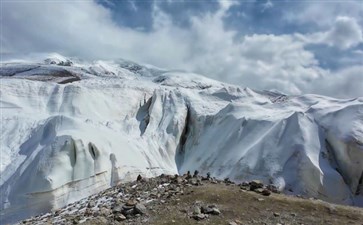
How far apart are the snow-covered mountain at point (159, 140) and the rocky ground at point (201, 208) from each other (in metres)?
9.71

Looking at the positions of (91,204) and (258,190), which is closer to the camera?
(258,190)

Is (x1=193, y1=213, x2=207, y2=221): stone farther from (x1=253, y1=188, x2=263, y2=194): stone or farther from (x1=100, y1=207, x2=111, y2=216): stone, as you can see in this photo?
(x1=253, y1=188, x2=263, y2=194): stone

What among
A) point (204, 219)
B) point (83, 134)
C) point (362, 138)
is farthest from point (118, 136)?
point (204, 219)

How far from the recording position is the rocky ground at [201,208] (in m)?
11.5

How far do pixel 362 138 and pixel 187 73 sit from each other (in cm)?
4520

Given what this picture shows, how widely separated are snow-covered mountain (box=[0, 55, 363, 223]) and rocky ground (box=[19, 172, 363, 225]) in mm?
9712

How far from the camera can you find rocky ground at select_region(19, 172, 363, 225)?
37.8 feet

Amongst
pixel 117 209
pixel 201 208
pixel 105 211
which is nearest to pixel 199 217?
pixel 201 208

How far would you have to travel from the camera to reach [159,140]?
103 ft

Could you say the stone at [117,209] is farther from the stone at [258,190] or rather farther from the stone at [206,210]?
the stone at [258,190]

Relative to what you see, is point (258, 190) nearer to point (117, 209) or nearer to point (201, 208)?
point (201, 208)

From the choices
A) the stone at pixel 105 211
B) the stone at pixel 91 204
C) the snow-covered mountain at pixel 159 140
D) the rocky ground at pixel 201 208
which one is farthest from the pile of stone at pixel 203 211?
the snow-covered mountain at pixel 159 140

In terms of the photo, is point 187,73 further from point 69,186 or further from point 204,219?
point 204,219

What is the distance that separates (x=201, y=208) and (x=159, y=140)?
19.4m
